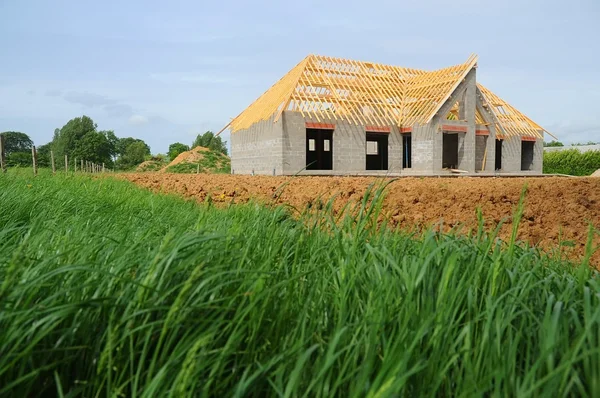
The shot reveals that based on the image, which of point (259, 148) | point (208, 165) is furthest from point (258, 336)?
point (208, 165)

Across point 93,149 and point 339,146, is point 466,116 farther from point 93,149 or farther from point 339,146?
point 93,149

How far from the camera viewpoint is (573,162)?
32906 millimetres

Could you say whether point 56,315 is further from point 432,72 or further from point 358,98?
point 432,72

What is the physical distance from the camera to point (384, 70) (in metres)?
26.5

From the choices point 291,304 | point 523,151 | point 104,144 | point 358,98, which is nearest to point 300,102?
point 358,98

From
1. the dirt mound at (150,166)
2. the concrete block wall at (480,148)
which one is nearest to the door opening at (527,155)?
the concrete block wall at (480,148)

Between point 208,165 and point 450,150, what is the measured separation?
17.4 metres

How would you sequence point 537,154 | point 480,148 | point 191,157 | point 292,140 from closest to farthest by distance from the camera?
point 292,140 → point 480,148 → point 537,154 → point 191,157

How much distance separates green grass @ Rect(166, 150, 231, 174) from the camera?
3422 cm

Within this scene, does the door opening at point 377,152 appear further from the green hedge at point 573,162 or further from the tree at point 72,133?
the tree at point 72,133

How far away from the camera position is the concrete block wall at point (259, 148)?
20844 millimetres

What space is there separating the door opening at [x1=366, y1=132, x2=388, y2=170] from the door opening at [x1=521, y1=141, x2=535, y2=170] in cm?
849

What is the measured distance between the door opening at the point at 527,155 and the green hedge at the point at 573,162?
18.8 feet

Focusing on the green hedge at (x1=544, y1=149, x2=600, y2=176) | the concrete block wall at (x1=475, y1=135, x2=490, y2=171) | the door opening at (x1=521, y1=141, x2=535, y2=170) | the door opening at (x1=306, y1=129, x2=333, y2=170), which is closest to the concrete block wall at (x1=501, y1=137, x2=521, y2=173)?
the door opening at (x1=521, y1=141, x2=535, y2=170)
